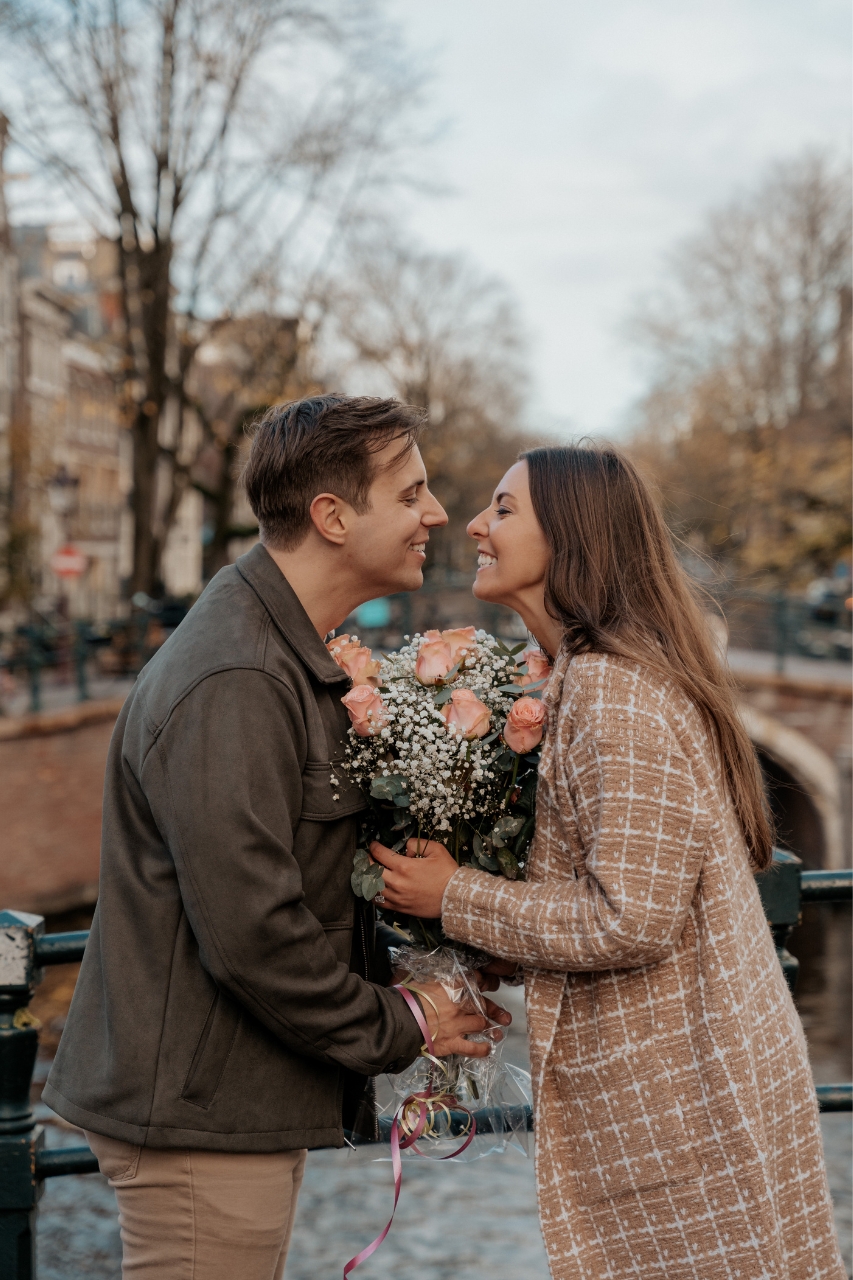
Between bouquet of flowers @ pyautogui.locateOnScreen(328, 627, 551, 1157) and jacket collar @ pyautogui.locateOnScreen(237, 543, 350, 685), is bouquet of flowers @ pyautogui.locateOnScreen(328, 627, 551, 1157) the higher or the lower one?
the lower one

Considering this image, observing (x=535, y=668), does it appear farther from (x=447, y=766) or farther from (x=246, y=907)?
(x=246, y=907)

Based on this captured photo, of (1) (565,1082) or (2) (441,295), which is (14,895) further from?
(2) (441,295)

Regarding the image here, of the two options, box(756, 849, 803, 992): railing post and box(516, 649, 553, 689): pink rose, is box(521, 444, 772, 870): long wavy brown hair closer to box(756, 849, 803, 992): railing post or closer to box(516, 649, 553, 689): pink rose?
box(516, 649, 553, 689): pink rose

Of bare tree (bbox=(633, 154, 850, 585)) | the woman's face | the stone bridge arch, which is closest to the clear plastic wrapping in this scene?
the woman's face

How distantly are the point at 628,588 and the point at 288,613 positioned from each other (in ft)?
1.77

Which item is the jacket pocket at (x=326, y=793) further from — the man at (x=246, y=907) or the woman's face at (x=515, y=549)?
the woman's face at (x=515, y=549)

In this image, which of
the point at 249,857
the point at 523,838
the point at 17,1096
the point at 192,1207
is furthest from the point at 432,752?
the point at 17,1096

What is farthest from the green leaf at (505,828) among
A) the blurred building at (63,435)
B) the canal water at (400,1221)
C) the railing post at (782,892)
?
the blurred building at (63,435)

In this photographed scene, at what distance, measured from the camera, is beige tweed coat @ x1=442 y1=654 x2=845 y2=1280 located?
5.90ft

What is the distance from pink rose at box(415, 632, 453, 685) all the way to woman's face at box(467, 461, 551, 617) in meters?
0.12

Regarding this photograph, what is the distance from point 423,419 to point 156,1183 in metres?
1.27

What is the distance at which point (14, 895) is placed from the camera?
38.7 feet

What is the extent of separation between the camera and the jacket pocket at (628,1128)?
72.8 inches

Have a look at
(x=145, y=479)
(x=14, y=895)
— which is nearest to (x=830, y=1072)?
(x=14, y=895)
